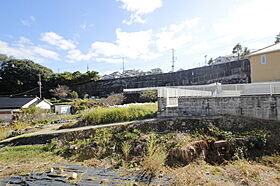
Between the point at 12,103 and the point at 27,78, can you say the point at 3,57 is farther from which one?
the point at 12,103

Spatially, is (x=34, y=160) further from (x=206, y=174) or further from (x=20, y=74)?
(x=20, y=74)

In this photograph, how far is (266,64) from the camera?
982 cm

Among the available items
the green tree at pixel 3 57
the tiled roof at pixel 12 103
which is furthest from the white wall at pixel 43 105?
the green tree at pixel 3 57

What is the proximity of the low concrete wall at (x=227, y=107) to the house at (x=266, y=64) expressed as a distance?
6.35m

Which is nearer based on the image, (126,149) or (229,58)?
(126,149)

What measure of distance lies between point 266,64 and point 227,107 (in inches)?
286

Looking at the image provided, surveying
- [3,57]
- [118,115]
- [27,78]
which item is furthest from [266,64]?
[3,57]

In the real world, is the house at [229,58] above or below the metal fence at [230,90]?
above

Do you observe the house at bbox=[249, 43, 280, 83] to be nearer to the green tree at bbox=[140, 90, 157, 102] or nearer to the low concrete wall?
the low concrete wall

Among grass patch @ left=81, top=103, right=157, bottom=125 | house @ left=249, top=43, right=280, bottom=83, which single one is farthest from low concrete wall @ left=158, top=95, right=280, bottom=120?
house @ left=249, top=43, right=280, bottom=83

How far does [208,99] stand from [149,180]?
14.6 ft

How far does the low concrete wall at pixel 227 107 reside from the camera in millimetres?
5117

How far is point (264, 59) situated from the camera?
32.5 ft

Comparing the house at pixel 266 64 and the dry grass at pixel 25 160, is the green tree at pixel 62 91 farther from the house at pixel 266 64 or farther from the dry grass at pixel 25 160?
the house at pixel 266 64
